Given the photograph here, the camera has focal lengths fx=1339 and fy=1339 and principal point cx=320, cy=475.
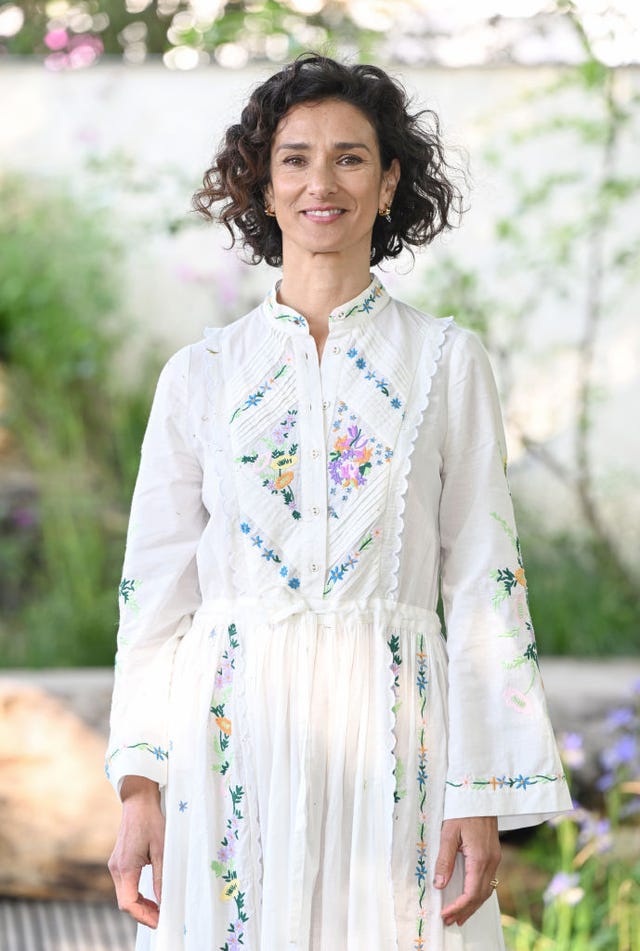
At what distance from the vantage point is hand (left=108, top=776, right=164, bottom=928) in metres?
1.67

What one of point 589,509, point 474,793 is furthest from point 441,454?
point 589,509

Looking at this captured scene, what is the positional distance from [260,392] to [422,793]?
21.4 inches

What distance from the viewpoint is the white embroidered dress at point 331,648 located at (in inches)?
62.6

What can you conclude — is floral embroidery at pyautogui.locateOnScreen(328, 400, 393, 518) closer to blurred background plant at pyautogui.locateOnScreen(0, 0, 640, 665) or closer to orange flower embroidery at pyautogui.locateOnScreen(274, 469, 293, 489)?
orange flower embroidery at pyautogui.locateOnScreen(274, 469, 293, 489)

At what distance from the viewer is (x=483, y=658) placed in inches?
64.3

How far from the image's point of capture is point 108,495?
15.4 ft

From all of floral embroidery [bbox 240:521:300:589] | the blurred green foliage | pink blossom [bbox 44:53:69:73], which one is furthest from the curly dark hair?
pink blossom [bbox 44:53:69:73]

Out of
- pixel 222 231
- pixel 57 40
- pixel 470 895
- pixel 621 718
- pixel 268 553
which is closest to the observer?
pixel 470 895

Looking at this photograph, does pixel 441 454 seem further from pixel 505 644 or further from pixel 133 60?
pixel 133 60

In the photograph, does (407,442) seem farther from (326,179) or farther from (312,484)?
(326,179)

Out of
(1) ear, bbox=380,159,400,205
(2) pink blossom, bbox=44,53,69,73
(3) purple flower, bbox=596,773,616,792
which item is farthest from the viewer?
(2) pink blossom, bbox=44,53,69,73

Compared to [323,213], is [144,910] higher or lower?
lower

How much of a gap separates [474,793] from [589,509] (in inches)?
123

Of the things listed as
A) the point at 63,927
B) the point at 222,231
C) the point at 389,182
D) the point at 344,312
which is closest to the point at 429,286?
the point at 222,231
